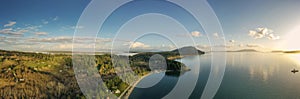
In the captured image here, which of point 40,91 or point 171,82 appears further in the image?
point 171,82

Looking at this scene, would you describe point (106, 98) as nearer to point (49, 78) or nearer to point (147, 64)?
point (49, 78)

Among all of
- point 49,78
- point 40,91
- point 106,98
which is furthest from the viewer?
point 49,78

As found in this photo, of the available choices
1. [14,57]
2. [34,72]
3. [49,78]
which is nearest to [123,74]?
[49,78]

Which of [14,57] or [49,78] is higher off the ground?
[14,57]

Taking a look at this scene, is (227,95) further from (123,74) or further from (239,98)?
(123,74)

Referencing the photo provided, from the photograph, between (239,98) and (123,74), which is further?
(123,74)

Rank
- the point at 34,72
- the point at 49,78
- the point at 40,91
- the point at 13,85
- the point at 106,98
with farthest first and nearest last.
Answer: the point at 34,72 → the point at 49,78 → the point at 13,85 → the point at 40,91 → the point at 106,98

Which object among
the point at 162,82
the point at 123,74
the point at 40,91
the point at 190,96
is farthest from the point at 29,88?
the point at 190,96

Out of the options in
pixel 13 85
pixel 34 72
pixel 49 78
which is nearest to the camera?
pixel 13 85

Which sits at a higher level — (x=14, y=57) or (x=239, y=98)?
(x=14, y=57)

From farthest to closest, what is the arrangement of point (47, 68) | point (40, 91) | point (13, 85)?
1. point (47, 68)
2. point (13, 85)
3. point (40, 91)
